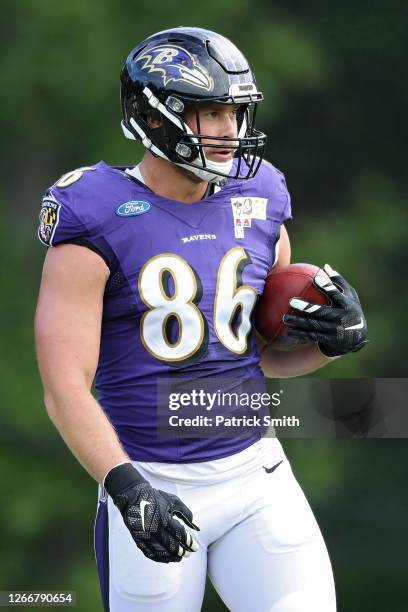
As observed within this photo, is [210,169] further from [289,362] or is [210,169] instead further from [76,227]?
[289,362]

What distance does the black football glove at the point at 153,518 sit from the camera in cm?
297

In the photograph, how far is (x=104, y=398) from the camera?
3.48 metres

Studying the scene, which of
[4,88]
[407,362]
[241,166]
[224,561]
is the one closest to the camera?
[224,561]

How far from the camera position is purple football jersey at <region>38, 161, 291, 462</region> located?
335cm

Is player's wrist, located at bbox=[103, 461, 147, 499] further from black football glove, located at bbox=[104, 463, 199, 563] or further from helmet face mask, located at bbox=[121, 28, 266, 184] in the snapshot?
helmet face mask, located at bbox=[121, 28, 266, 184]

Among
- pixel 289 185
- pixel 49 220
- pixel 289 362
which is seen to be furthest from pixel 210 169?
pixel 289 185

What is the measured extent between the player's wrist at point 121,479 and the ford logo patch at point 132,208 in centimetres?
64

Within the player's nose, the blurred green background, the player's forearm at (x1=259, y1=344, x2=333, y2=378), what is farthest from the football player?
the blurred green background

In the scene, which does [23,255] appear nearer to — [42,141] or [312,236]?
[42,141]

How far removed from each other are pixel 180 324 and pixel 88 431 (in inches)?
14.9

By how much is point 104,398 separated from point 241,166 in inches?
27.9

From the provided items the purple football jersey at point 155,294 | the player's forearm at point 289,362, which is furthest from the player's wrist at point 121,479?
the player's forearm at point 289,362

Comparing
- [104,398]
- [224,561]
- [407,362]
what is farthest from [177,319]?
[407,362]

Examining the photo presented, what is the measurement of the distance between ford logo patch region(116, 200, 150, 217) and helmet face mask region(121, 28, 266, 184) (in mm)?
138
